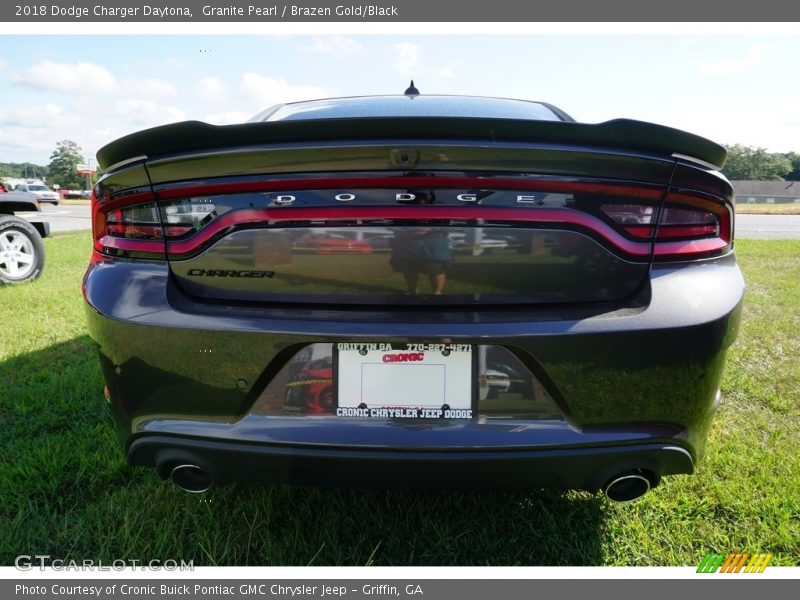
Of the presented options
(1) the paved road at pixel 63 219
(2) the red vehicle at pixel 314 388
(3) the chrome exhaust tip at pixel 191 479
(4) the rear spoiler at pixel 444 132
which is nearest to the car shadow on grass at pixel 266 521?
(3) the chrome exhaust tip at pixel 191 479

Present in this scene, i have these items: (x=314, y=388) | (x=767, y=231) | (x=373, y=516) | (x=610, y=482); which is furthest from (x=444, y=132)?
(x=767, y=231)

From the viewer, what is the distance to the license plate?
1410mm

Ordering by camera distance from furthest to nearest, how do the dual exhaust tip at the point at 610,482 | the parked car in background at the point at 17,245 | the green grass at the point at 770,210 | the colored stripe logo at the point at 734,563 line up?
the green grass at the point at 770,210 < the parked car in background at the point at 17,245 < the colored stripe logo at the point at 734,563 < the dual exhaust tip at the point at 610,482

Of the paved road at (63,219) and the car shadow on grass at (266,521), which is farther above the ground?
the paved road at (63,219)

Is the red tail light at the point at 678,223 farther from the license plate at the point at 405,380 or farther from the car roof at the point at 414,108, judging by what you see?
the car roof at the point at 414,108

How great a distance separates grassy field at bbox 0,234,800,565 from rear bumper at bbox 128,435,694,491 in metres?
0.45

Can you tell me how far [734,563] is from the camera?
1.77 metres

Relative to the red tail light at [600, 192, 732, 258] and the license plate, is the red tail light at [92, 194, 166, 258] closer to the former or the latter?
the license plate

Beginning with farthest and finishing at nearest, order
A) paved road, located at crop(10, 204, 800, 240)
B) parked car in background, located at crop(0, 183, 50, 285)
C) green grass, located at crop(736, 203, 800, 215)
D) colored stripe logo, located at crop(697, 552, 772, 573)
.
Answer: green grass, located at crop(736, 203, 800, 215) < paved road, located at crop(10, 204, 800, 240) < parked car in background, located at crop(0, 183, 50, 285) < colored stripe logo, located at crop(697, 552, 772, 573)

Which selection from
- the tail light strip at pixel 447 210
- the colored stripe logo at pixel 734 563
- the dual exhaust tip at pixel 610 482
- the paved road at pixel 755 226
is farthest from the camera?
the paved road at pixel 755 226

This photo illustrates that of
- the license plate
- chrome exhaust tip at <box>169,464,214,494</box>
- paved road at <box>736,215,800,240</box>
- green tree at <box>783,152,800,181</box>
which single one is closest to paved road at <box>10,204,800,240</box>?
paved road at <box>736,215,800,240</box>

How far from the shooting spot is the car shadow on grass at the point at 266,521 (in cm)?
176

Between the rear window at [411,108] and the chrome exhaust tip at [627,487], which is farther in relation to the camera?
the rear window at [411,108]

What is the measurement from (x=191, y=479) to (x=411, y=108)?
1.63 meters
